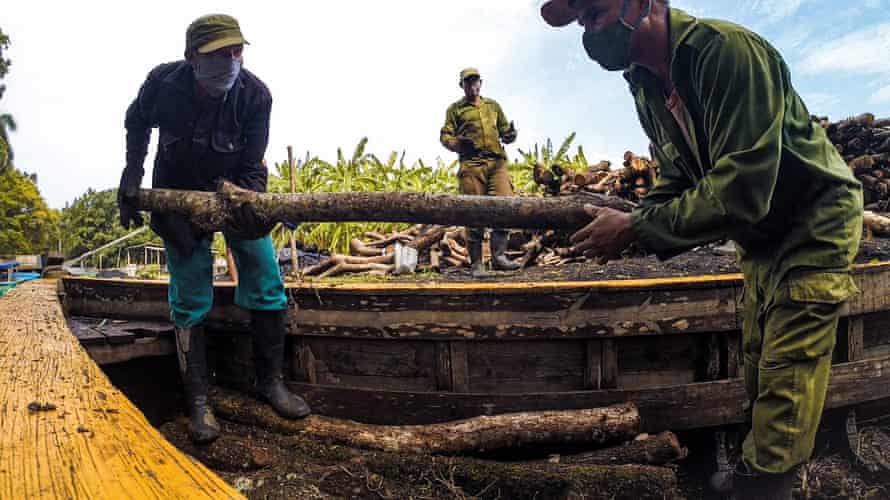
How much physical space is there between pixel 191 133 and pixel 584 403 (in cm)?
230

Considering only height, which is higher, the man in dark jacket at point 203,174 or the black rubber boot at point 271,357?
the man in dark jacket at point 203,174

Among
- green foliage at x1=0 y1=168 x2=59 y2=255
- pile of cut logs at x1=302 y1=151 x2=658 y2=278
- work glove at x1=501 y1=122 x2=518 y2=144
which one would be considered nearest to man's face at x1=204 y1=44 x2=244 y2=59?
pile of cut logs at x1=302 y1=151 x2=658 y2=278

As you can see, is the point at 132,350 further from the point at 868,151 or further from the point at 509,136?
the point at 868,151

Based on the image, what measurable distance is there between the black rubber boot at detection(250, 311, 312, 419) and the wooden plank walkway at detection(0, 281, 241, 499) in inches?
36.8

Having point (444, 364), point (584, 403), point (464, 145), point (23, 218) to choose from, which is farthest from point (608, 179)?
point (23, 218)

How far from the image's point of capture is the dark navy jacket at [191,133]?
2605mm

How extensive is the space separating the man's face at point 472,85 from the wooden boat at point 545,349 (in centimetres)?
365

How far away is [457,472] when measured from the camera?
88.6 inches

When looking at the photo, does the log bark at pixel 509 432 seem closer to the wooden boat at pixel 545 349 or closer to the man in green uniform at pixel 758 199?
the wooden boat at pixel 545 349

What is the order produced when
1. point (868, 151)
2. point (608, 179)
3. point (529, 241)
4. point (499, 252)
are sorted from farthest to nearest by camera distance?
point (529, 241) → point (868, 151) → point (608, 179) → point (499, 252)

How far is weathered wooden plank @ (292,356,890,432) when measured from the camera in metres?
2.50

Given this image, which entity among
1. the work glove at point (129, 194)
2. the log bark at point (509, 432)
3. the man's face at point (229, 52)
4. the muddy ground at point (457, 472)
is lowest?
the muddy ground at point (457, 472)

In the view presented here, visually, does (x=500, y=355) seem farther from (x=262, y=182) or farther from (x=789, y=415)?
(x=262, y=182)

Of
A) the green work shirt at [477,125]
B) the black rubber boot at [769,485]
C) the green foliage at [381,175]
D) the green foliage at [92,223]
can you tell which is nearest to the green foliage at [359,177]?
the green foliage at [381,175]
